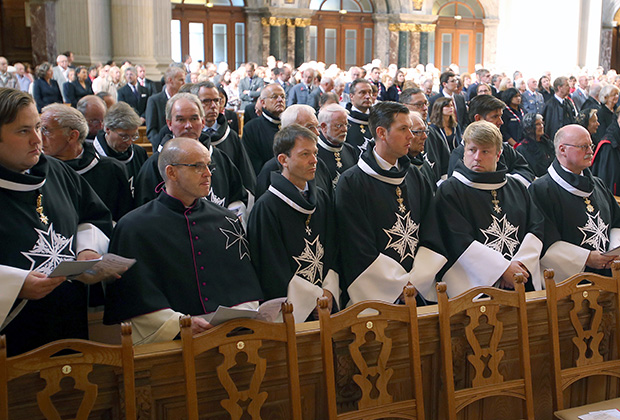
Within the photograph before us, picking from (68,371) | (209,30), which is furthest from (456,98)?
(209,30)

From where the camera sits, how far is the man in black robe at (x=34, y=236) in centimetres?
266

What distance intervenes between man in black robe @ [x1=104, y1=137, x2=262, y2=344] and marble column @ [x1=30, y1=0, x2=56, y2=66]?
509 inches

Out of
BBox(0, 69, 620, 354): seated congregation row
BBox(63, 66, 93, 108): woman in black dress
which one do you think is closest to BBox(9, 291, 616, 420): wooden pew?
BBox(0, 69, 620, 354): seated congregation row

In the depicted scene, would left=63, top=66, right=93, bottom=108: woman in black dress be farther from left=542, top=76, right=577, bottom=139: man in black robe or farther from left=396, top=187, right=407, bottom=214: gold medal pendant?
left=396, top=187, right=407, bottom=214: gold medal pendant

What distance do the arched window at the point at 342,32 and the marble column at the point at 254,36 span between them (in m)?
2.11

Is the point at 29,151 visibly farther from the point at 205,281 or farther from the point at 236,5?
the point at 236,5

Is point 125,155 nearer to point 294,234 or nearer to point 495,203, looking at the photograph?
point 294,234

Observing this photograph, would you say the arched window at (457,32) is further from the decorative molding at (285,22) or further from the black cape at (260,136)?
the black cape at (260,136)

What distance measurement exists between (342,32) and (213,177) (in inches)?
842

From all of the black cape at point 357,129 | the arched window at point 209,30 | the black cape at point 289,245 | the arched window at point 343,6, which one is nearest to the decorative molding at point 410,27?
the arched window at point 343,6

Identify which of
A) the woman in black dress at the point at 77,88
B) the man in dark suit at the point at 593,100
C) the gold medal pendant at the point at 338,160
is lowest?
the gold medal pendant at the point at 338,160

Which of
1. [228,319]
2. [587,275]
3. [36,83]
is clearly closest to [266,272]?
[228,319]

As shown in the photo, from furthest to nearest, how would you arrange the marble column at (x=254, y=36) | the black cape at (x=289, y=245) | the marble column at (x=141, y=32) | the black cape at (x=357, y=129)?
the marble column at (x=254, y=36) < the marble column at (x=141, y=32) < the black cape at (x=357, y=129) < the black cape at (x=289, y=245)

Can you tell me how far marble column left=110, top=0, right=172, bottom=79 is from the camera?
12703 mm
